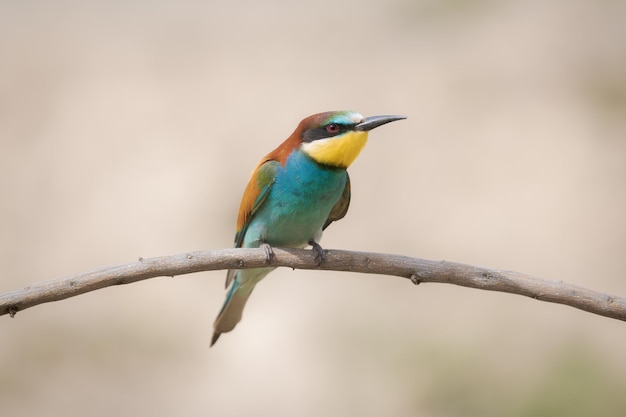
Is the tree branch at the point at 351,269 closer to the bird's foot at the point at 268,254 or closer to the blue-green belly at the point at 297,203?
the bird's foot at the point at 268,254

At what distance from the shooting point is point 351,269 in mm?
1747

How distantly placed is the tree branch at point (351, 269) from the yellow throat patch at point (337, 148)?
0.86 ft

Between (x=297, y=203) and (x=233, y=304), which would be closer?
(x=297, y=203)

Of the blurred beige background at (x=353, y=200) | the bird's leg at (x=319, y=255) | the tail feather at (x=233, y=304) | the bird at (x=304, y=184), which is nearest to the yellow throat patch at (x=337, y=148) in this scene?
the bird at (x=304, y=184)

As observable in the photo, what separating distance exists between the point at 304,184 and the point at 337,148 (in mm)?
146

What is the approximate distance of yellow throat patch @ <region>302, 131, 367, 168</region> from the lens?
1.83 metres

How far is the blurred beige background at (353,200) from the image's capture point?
3086mm

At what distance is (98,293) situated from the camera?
3252 mm

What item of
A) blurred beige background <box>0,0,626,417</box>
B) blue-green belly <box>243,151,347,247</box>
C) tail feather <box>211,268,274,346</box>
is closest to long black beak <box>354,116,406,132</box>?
blue-green belly <box>243,151,347,247</box>

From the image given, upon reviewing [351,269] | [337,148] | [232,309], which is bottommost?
[232,309]

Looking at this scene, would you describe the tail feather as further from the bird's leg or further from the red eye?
the red eye

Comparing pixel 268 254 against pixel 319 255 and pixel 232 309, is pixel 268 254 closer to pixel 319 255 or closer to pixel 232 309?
pixel 319 255

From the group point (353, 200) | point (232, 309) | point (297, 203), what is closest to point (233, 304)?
point (232, 309)

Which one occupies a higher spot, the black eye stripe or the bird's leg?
the black eye stripe
